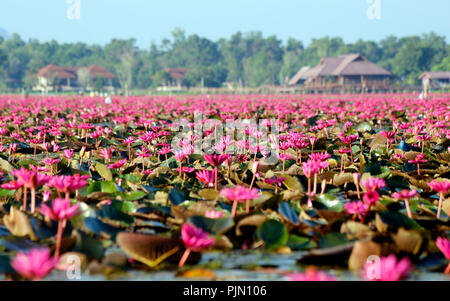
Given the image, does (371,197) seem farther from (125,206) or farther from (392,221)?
(125,206)

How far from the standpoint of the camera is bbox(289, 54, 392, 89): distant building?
56.9m

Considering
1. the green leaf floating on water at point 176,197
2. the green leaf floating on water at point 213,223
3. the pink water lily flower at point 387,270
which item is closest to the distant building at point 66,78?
the green leaf floating on water at point 176,197

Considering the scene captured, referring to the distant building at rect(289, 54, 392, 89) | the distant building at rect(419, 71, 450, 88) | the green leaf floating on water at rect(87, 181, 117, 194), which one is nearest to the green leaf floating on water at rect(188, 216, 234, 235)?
the green leaf floating on water at rect(87, 181, 117, 194)

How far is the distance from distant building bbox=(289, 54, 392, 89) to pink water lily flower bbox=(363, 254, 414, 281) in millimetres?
53359

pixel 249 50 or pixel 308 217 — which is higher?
pixel 249 50

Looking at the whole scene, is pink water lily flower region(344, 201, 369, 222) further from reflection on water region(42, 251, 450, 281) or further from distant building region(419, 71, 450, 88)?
distant building region(419, 71, 450, 88)

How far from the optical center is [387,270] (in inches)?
65.5

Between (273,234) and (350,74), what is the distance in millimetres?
57121

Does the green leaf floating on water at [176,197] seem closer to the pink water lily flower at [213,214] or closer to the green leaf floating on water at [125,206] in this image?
the green leaf floating on water at [125,206]

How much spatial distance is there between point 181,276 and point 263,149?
3.59m

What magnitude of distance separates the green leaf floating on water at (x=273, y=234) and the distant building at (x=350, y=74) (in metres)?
53.0

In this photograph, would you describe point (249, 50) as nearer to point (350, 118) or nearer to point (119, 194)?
point (350, 118)
